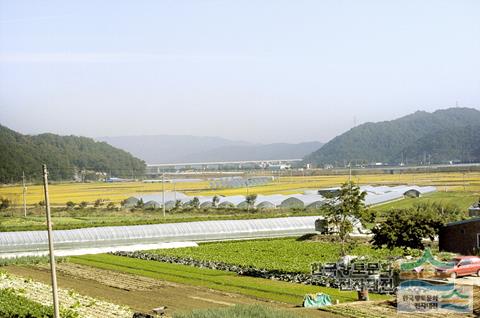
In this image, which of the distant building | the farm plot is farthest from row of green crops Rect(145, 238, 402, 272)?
the farm plot

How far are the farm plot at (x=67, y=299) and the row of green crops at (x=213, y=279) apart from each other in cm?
450

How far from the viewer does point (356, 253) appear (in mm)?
33312

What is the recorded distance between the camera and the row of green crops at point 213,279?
77.0ft

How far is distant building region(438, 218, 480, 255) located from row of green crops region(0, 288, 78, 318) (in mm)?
16745

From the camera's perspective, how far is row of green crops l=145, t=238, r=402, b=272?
31.4 meters

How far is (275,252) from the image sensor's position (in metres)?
36.1

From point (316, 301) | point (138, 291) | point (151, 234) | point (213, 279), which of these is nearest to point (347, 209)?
point (213, 279)

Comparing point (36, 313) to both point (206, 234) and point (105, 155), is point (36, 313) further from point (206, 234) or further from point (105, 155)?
point (105, 155)

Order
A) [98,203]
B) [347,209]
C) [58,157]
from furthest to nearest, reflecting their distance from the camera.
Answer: [58,157], [98,203], [347,209]

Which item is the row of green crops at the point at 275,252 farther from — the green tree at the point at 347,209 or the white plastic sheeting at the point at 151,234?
the green tree at the point at 347,209

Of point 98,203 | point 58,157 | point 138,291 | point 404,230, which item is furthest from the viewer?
point 58,157

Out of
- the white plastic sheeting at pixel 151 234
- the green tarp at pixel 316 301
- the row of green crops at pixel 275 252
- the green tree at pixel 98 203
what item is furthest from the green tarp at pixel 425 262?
the green tree at pixel 98 203

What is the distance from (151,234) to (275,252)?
31.4 ft

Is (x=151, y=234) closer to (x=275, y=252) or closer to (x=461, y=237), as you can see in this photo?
(x=275, y=252)
